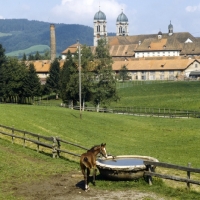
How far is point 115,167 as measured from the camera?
18.6 meters

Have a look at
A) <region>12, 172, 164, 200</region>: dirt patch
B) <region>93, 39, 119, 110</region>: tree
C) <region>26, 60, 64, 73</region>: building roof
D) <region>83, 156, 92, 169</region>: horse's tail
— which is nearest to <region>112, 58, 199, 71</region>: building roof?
<region>26, 60, 64, 73</region>: building roof

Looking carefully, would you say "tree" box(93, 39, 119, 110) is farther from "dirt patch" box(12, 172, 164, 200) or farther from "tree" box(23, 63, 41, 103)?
"dirt patch" box(12, 172, 164, 200)

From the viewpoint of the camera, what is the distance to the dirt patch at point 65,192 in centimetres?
1698

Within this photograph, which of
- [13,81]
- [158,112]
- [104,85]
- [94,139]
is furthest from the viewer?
[13,81]

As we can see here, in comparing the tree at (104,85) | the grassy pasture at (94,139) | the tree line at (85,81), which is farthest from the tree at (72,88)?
the grassy pasture at (94,139)

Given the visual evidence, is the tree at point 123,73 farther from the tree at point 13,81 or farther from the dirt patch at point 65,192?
the dirt patch at point 65,192

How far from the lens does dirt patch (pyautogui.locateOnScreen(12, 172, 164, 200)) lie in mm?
16984

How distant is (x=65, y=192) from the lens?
58.3 feet

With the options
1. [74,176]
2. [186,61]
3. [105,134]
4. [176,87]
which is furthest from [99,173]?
[186,61]

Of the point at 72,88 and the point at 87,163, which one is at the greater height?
the point at 72,88

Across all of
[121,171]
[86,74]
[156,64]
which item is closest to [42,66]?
[156,64]

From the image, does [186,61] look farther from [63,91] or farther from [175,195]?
[175,195]

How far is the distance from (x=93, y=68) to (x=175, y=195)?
63.5m

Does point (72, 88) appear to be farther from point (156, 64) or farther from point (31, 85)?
point (156, 64)
